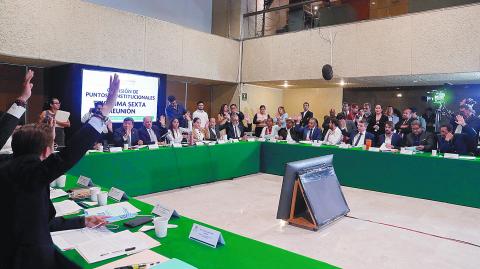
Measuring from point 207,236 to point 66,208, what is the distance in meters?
0.99

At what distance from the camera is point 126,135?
5.36 meters

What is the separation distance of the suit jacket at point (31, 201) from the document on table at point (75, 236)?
0.16 m

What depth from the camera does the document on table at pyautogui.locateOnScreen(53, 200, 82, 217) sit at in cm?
196

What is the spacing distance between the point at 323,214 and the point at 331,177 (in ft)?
1.85

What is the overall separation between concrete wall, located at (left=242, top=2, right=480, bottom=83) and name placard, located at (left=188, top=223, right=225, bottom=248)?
250 inches

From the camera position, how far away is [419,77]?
6.98 metres

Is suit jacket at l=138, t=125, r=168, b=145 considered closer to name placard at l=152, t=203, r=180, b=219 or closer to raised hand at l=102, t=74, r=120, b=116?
name placard at l=152, t=203, r=180, b=219

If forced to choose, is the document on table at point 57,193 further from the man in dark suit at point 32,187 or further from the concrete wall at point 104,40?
the concrete wall at point 104,40

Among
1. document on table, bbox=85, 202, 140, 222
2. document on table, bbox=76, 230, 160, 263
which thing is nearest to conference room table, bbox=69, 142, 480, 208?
document on table, bbox=85, 202, 140, 222

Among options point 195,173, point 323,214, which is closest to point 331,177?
point 323,214

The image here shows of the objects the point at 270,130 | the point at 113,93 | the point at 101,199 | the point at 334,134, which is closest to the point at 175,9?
the point at 270,130

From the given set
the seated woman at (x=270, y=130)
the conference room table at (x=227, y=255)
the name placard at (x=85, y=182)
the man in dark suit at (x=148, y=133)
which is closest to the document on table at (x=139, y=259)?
the conference room table at (x=227, y=255)

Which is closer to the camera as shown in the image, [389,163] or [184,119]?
[389,163]

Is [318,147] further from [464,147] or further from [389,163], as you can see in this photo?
[464,147]
